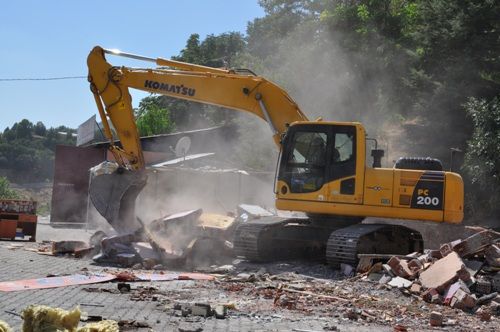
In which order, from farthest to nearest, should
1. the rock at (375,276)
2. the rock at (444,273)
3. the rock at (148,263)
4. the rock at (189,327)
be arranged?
the rock at (148,263), the rock at (375,276), the rock at (444,273), the rock at (189,327)

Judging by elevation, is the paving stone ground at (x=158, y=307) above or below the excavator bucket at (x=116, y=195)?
below

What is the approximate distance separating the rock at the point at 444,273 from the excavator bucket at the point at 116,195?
6480 millimetres

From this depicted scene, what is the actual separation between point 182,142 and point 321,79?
1165cm

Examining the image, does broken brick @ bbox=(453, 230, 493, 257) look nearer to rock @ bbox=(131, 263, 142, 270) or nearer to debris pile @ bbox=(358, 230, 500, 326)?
debris pile @ bbox=(358, 230, 500, 326)

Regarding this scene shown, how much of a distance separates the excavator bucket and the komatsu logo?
1.98 meters

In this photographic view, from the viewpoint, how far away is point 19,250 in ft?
53.0

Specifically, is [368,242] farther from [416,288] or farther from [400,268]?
[416,288]

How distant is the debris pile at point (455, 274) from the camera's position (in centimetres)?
982

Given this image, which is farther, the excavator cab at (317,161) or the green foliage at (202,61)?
the green foliage at (202,61)

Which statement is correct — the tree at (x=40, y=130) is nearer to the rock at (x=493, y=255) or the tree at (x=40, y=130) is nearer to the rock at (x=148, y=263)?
the rock at (x=148, y=263)

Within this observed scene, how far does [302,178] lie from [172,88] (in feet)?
12.2

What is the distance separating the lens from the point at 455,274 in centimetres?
1048

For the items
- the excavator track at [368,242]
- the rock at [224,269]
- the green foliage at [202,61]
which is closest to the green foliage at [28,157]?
the green foliage at [202,61]

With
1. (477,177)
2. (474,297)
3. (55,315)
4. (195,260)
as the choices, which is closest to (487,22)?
(477,177)
